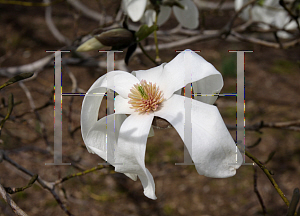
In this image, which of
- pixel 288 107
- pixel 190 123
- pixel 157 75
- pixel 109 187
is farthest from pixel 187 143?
pixel 288 107

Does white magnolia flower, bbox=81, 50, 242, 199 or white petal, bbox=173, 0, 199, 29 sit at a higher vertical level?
white petal, bbox=173, 0, 199, 29

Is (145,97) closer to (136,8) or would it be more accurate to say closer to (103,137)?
(103,137)

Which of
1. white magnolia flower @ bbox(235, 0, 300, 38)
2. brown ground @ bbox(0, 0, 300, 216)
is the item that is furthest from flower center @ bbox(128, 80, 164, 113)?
white magnolia flower @ bbox(235, 0, 300, 38)

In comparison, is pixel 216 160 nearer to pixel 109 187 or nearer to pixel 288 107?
pixel 109 187

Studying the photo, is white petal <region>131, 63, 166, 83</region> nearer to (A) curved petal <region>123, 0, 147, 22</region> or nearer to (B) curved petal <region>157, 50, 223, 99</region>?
(B) curved petal <region>157, 50, 223, 99</region>
